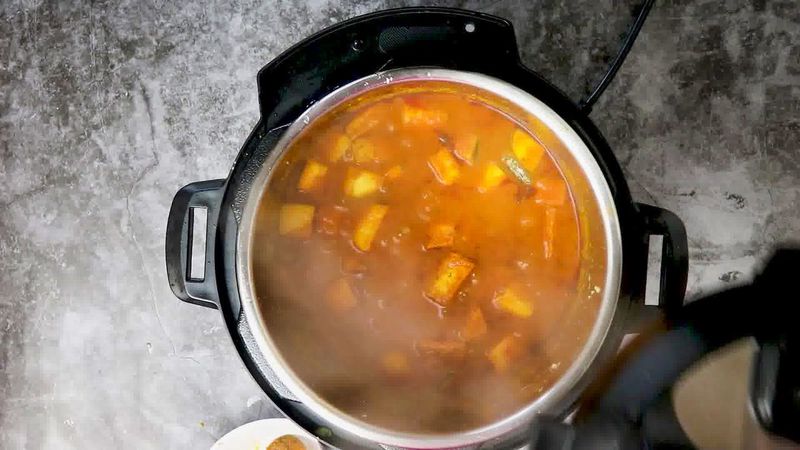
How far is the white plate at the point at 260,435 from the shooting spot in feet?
4.53

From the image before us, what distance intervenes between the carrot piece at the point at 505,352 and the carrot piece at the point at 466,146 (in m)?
0.29

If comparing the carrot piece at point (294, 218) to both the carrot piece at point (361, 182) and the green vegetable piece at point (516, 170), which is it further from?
the green vegetable piece at point (516, 170)

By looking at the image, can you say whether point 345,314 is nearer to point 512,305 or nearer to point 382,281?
point 382,281

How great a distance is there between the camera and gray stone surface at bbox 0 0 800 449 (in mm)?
1366

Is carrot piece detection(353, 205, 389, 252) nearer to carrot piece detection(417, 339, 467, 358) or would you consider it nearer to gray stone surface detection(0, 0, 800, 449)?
carrot piece detection(417, 339, 467, 358)

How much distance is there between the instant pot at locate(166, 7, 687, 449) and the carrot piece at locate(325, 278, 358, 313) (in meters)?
0.12

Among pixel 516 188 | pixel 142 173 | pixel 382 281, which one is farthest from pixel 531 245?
pixel 142 173

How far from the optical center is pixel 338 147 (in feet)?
3.60

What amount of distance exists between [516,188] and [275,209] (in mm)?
378

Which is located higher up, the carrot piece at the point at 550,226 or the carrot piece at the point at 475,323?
the carrot piece at the point at 550,226

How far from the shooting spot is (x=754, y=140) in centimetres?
137

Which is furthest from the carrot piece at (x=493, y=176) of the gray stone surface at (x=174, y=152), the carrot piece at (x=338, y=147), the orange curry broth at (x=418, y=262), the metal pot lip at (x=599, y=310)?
the gray stone surface at (x=174, y=152)

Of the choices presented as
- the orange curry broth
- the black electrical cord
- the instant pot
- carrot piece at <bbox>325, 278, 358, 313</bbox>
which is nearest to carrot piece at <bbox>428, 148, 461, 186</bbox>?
the orange curry broth

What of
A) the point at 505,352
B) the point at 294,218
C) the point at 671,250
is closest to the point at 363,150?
the point at 294,218
